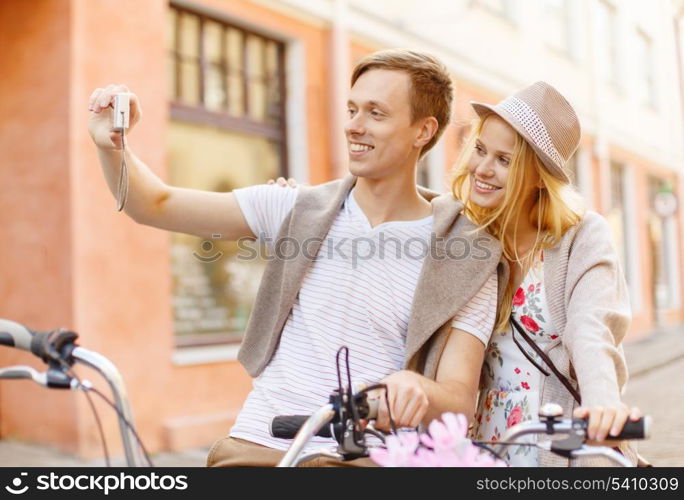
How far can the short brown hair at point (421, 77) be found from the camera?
8.57 feet

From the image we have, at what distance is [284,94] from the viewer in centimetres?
782

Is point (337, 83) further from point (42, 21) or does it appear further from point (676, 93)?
point (676, 93)

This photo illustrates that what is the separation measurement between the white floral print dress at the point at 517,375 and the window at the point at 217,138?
432 centimetres

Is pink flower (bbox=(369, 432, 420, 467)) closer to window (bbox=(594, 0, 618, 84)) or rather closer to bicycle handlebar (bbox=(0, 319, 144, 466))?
bicycle handlebar (bbox=(0, 319, 144, 466))

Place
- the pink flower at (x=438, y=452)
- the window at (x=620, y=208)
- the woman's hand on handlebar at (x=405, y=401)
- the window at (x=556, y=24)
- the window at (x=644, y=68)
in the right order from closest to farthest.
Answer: the pink flower at (x=438, y=452), the woman's hand on handlebar at (x=405, y=401), the window at (x=556, y=24), the window at (x=620, y=208), the window at (x=644, y=68)

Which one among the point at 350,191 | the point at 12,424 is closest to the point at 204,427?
the point at 12,424

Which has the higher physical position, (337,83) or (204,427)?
(337,83)

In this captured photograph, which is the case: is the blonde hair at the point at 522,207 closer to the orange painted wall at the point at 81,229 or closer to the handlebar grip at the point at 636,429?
the handlebar grip at the point at 636,429

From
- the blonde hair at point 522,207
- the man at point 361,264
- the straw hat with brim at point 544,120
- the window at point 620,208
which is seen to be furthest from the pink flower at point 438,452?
the window at point 620,208

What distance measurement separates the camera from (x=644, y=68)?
1780 centimetres

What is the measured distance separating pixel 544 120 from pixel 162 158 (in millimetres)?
4163

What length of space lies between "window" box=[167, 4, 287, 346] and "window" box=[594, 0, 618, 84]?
29.3ft

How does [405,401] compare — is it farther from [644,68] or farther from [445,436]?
[644,68]
